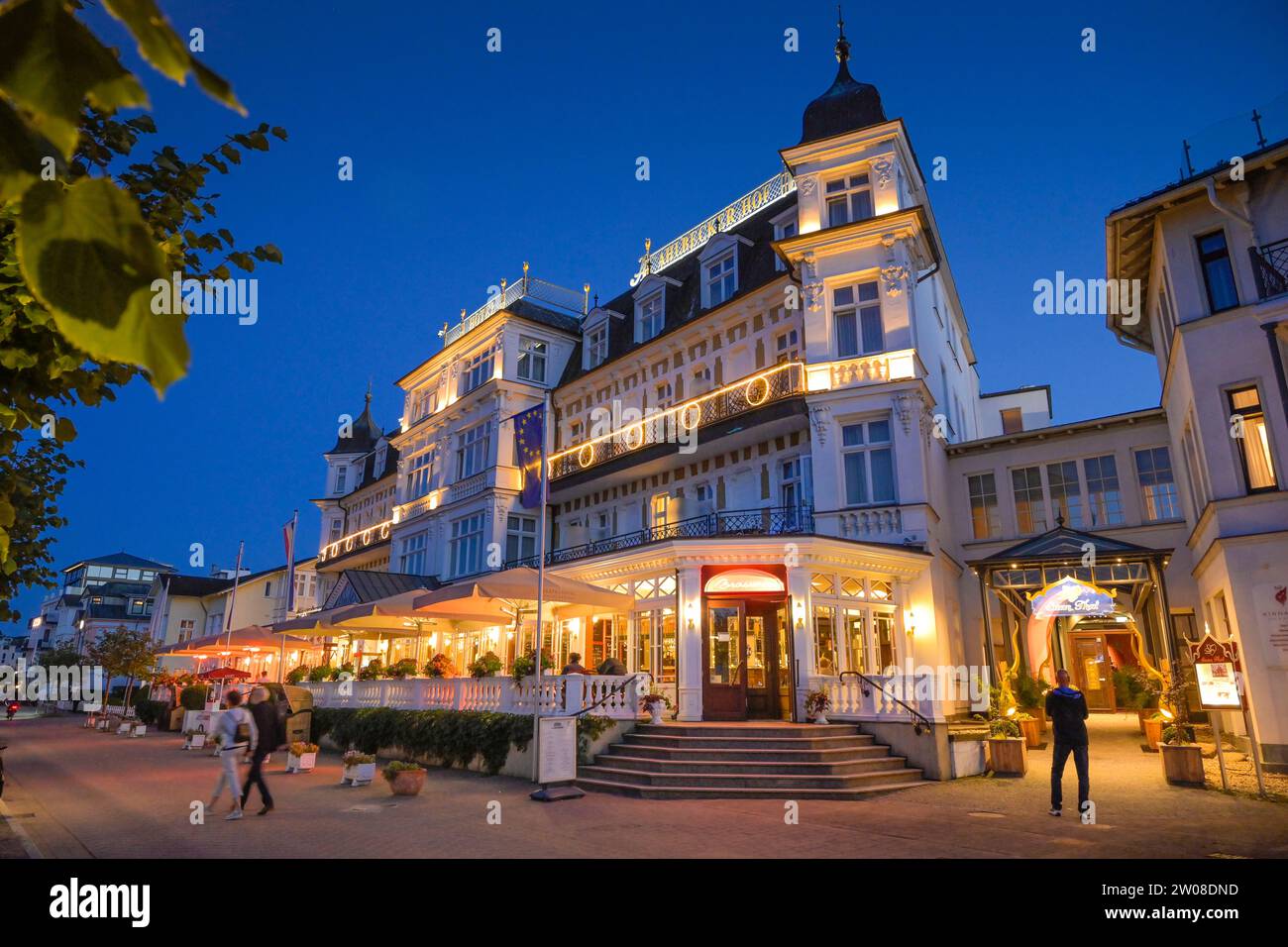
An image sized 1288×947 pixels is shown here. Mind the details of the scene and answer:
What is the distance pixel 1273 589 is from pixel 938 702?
6059 mm

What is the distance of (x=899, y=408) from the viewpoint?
64.1ft

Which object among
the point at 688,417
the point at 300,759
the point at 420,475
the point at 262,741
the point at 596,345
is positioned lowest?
the point at 300,759

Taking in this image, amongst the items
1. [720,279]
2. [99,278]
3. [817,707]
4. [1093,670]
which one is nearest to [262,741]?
[817,707]

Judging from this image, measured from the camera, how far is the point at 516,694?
16484 millimetres

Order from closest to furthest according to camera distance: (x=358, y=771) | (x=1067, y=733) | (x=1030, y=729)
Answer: (x=1067, y=733), (x=358, y=771), (x=1030, y=729)

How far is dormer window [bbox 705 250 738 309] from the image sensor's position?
988 inches

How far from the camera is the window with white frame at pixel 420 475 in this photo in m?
34.7

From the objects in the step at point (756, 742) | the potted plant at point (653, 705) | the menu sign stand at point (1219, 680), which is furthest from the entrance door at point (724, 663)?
the menu sign stand at point (1219, 680)

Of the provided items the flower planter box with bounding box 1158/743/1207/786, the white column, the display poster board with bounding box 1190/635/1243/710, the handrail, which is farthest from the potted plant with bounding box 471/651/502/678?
the display poster board with bounding box 1190/635/1243/710

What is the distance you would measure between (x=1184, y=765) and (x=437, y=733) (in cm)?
1438

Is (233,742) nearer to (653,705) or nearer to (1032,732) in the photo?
(653,705)

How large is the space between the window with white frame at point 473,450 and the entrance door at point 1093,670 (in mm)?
23073
